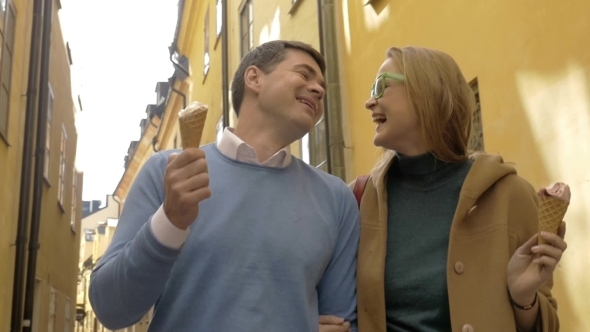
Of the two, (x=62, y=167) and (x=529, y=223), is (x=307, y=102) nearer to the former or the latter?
(x=529, y=223)

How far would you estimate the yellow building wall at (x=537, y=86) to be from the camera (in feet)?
14.6

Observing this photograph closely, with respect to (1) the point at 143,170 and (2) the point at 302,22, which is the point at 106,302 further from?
(2) the point at 302,22

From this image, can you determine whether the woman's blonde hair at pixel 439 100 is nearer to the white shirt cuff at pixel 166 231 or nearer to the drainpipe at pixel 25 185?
the white shirt cuff at pixel 166 231

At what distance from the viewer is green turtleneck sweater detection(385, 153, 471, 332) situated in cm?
262

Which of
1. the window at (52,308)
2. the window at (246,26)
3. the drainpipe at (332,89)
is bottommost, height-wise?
the window at (52,308)

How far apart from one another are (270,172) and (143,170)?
431 millimetres

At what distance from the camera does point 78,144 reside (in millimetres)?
19766

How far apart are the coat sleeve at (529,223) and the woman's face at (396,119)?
16.8 inches

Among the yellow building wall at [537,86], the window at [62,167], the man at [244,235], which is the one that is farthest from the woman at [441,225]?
the window at [62,167]

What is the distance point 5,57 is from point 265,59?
24.6 ft

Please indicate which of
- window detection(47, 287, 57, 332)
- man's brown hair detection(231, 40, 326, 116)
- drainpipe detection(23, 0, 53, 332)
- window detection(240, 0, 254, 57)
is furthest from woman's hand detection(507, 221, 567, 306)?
window detection(47, 287, 57, 332)

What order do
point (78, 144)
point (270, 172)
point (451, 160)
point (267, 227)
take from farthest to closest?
point (78, 144), point (451, 160), point (270, 172), point (267, 227)

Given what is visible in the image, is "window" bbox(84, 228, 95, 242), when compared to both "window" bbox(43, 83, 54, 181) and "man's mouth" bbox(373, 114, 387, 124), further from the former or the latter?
"man's mouth" bbox(373, 114, 387, 124)

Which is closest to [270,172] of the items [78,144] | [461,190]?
[461,190]
